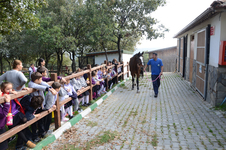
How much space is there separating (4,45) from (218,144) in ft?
80.7

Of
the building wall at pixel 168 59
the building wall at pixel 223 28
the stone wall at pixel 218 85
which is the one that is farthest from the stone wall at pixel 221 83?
the building wall at pixel 168 59

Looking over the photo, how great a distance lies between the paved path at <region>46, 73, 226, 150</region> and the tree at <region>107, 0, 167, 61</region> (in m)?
9.75

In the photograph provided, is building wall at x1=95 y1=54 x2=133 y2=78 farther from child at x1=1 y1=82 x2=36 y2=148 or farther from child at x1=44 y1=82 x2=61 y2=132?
child at x1=1 y1=82 x2=36 y2=148

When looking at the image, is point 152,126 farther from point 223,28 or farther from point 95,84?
point 223,28

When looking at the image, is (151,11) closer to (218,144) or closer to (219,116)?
(219,116)

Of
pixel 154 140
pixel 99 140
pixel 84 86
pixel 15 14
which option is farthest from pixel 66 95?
pixel 15 14

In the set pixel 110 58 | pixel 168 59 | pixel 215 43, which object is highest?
pixel 215 43

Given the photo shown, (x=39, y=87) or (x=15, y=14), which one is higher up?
(x=15, y=14)

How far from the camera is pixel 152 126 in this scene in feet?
16.1

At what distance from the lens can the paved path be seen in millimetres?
3891

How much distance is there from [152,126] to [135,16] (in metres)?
12.4

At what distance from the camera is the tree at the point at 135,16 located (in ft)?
48.6

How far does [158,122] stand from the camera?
5.20 m

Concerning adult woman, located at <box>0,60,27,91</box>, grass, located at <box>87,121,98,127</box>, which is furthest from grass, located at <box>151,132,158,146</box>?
adult woman, located at <box>0,60,27,91</box>
